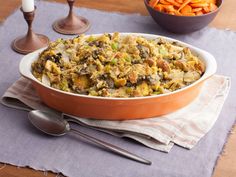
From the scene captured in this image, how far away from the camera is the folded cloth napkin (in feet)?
4.17

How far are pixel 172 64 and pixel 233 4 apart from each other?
2.46 feet

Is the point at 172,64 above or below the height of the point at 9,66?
above

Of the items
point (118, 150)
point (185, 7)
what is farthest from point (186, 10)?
point (118, 150)

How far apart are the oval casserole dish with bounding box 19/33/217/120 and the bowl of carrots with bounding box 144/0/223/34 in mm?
363

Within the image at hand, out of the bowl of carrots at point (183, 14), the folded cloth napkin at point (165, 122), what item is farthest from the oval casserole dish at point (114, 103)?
the bowl of carrots at point (183, 14)

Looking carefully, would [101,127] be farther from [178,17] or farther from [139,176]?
[178,17]

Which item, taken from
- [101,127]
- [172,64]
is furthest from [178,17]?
[101,127]

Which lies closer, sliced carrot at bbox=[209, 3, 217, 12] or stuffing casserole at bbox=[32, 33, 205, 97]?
stuffing casserole at bbox=[32, 33, 205, 97]

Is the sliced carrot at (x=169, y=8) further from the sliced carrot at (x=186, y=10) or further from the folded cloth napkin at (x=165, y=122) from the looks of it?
the folded cloth napkin at (x=165, y=122)

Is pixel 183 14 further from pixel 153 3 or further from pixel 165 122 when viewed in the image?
pixel 165 122

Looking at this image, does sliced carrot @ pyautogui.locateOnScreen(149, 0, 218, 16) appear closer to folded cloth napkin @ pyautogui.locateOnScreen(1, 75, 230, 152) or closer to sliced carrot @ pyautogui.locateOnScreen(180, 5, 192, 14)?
sliced carrot @ pyautogui.locateOnScreen(180, 5, 192, 14)

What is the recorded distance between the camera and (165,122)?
51.7 inches

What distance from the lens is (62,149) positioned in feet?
4.12

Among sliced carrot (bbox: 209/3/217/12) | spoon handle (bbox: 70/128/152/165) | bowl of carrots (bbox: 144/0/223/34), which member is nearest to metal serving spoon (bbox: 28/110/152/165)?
spoon handle (bbox: 70/128/152/165)
